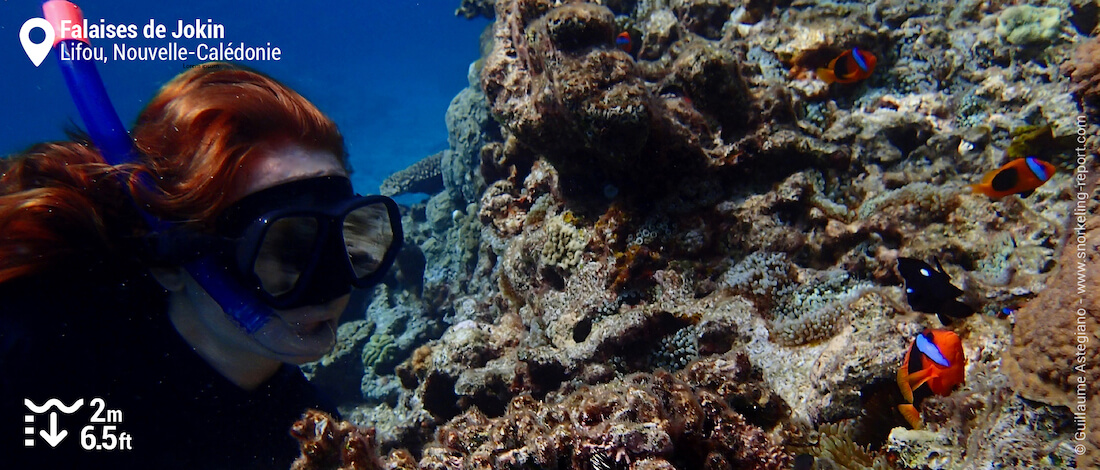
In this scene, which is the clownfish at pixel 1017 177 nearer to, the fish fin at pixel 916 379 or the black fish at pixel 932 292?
the black fish at pixel 932 292

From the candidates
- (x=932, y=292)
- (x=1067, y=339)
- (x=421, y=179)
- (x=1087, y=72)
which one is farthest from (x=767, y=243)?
(x=421, y=179)

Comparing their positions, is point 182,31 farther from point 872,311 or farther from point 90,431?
point 872,311

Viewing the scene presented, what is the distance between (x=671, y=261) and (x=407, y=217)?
34.4 feet


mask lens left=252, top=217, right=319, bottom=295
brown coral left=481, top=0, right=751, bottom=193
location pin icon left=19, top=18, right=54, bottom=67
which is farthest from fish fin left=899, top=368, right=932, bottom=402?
location pin icon left=19, top=18, right=54, bottom=67

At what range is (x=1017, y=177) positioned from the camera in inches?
134

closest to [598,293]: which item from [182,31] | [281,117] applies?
[281,117]

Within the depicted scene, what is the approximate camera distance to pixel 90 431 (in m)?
1.79

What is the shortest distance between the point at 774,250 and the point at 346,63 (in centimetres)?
7227

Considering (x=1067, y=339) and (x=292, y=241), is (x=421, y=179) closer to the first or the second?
(x=292, y=241)

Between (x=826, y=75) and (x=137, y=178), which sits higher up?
(x=826, y=75)

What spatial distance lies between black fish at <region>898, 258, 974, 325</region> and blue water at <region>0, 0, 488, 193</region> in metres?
29.9

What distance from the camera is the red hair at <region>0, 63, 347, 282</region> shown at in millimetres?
1682

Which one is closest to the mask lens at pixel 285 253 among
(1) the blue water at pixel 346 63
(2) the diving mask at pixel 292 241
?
(2) the diving mask at pixel 292 241

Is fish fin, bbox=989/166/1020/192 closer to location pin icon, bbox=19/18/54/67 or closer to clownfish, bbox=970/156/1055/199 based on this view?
clownfish, bbox=970/156/1055/199
